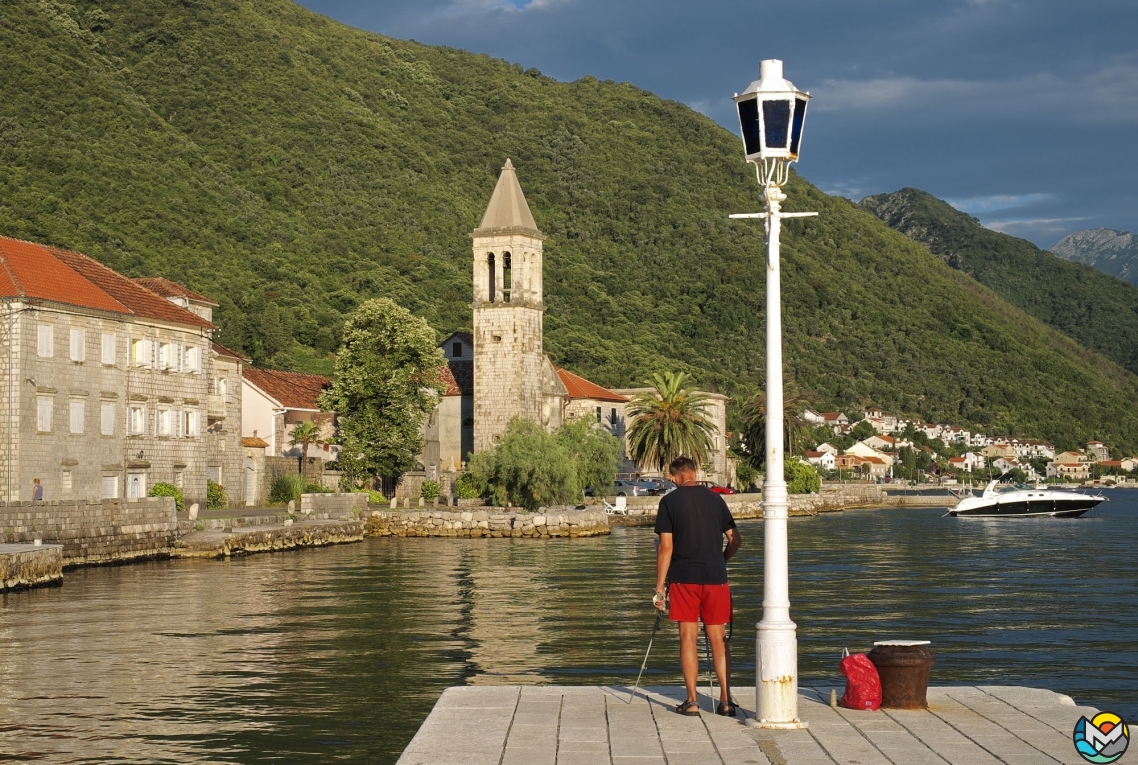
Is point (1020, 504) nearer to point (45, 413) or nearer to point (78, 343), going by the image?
point (78, 343)

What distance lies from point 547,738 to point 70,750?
5256 millimetres

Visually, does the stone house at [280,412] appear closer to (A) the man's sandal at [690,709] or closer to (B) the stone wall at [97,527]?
(B) the stone wall at [97,527]

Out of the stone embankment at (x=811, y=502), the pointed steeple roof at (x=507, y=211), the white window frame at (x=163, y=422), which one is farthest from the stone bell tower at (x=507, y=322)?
the white window frame at (x=163, y=422)

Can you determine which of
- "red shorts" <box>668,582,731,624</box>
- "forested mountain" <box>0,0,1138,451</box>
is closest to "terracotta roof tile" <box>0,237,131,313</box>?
"forested mountain" <box>0,0,1138,451</box>

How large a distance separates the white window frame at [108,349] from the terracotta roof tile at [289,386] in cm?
1947

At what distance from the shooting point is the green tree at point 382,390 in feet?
221

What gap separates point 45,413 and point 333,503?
15022 mm

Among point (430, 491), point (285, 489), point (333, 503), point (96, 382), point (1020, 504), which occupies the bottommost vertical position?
point (1020, 504)

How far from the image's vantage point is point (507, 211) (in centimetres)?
7906

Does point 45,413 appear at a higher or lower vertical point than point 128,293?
lower

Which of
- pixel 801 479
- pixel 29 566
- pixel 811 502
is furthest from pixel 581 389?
pixel 29 566

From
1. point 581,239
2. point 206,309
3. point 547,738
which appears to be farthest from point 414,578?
point 581,239

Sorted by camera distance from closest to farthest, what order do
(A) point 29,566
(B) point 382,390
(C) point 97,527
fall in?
(A) point 29,566 → (C) point 97,527 → (B) point 382,390

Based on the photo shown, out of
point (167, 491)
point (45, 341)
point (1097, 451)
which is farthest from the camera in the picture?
point (1097, 451)
